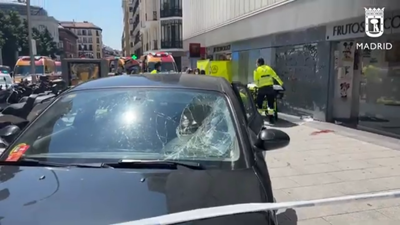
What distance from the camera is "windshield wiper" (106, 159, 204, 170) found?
2379 mm

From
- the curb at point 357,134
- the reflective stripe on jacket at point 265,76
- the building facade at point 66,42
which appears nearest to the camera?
the curb at point 357,134

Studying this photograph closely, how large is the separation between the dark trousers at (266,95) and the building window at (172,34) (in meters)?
36.5

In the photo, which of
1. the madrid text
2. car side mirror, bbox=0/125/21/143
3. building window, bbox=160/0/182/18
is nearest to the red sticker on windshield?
car side mirror, bbox=0/125/21/143

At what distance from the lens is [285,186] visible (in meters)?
4.95

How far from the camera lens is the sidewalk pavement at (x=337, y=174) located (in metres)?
3.95

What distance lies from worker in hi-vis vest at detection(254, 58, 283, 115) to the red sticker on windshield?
7.67 m

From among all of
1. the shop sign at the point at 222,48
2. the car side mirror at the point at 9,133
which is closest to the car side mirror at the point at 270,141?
the car side mirror at the point at 9,133

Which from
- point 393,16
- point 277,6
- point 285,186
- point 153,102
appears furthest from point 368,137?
Result: point 153,102

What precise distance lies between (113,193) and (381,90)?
8.18m

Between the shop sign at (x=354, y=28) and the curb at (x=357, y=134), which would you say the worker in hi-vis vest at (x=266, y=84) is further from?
the shop sign at (x=354, y=28)

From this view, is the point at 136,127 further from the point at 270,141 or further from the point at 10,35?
the point at 10,35

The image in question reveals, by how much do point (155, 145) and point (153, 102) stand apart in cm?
48

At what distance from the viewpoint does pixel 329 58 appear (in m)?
9.73

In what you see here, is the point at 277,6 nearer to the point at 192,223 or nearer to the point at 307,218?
the point at 307,218
